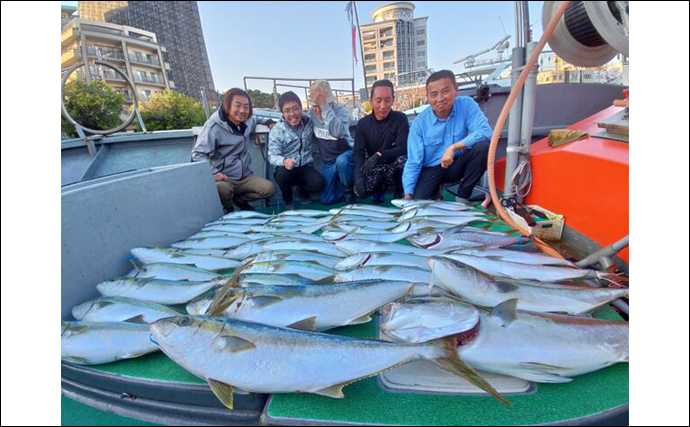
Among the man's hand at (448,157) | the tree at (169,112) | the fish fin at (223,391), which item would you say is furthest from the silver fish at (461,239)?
the tree at (169,112)

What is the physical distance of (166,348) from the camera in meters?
1.25

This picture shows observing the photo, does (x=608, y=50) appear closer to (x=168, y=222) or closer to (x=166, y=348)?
(x=166, y=348)

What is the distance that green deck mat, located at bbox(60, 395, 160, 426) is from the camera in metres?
1.23

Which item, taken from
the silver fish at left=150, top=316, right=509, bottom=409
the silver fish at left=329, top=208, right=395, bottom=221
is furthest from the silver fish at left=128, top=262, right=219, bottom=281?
the silver fish at left=329, top=208, right=395, bottom=221

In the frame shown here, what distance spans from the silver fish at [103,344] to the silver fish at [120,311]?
6.2 inches

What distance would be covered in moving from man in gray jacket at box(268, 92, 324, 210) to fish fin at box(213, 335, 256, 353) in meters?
3.50

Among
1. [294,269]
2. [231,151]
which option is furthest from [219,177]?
[294,269]

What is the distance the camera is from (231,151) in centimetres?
463

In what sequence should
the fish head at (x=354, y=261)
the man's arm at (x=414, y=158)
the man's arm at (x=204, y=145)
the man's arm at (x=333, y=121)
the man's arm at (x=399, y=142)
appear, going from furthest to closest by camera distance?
the man's arm at (x=333, y=121), the man's arm at (x=399, y=142), the man's arm at (x=204, y=145), the man's arm at (x=414, y=158), the fish head at (x=354, y=261)

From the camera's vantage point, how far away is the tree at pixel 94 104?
69.7 ft

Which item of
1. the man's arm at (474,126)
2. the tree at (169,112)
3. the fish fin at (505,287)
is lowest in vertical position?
the fish fin at (505,287)

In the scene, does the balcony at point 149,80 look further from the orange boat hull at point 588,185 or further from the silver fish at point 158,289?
the orange boat hull at point 588,185

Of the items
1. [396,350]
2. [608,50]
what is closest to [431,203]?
[608,50]

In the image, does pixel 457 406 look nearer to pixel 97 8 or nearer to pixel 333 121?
pixel 333 121
